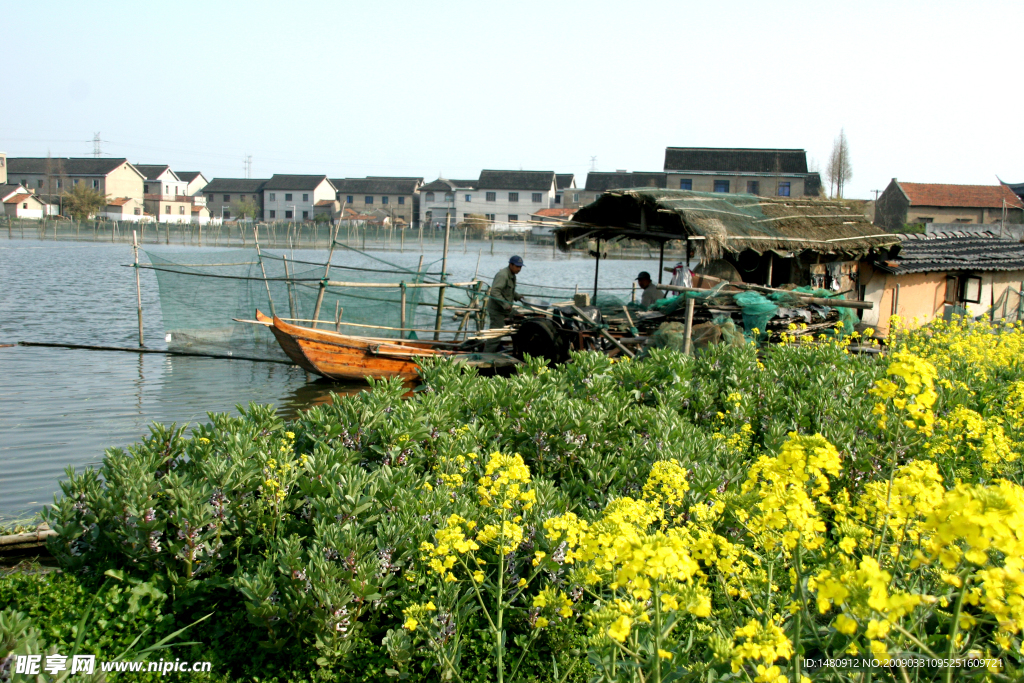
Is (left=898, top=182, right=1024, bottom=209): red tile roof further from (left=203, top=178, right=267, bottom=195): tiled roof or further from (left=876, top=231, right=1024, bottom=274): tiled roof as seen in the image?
(left=203, top=178, right=267, bottom=195): tiled roof

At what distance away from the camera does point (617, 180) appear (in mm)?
69812

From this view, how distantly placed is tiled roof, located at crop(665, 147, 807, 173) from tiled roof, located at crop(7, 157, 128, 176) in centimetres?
5535

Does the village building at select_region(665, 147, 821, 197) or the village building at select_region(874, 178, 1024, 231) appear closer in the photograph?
the village building at select_region(874, 178, 1024, 231)

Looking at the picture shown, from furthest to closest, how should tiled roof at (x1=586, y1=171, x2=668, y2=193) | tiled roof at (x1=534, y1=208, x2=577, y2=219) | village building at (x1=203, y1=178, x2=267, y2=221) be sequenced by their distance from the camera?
village building at (x1=203, y1=178, x2=267, y2=221), tiled roof at (x1=586, y1=171, x2=668, y2=193), tiled roof at (x1=534, y1=208, x2=577, y2=219)

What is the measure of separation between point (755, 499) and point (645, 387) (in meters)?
3.04

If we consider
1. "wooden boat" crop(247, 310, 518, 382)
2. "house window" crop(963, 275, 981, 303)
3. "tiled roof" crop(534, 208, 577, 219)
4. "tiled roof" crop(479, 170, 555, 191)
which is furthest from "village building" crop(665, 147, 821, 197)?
"wooden boat" crop(247, 310, 518, 382)

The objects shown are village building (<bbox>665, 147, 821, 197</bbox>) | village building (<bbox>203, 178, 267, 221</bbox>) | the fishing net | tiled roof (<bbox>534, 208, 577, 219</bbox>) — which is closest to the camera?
the fishing net

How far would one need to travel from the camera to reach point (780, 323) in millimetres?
12273

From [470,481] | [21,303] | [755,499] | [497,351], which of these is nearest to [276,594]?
[470,481]

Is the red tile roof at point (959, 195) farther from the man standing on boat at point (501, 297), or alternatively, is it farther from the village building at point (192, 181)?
the village building at point (192, 181)

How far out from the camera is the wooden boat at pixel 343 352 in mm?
13688

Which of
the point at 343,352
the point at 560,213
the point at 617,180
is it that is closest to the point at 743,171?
the point at 617,180

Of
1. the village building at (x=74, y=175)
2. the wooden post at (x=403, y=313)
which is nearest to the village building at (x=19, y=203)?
the village building at (x=74, y=175)

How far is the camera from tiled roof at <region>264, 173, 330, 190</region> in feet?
264
